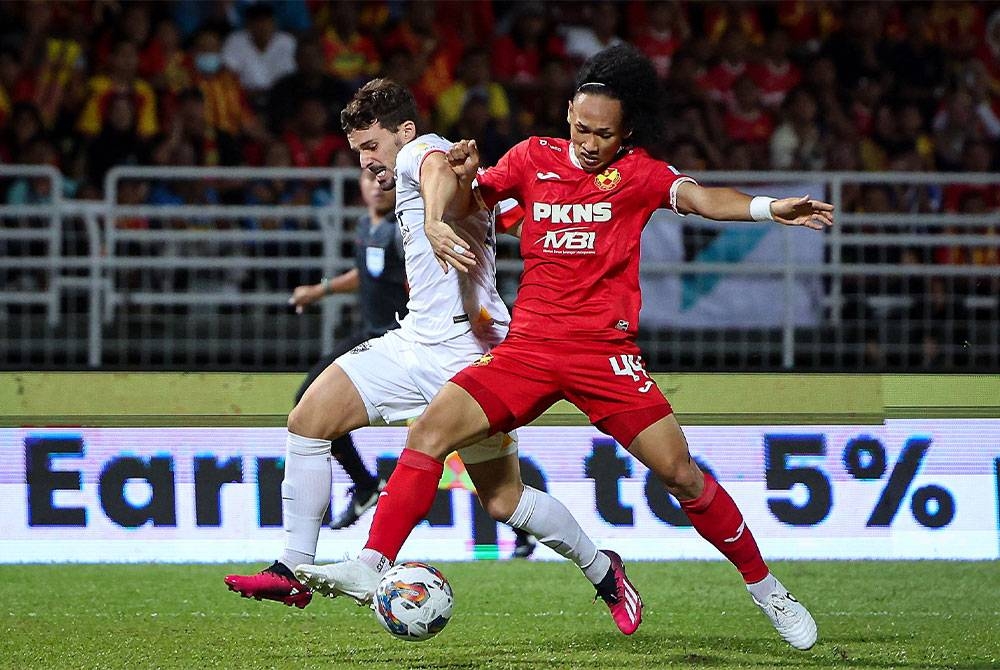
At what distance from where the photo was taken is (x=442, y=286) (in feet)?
18.3

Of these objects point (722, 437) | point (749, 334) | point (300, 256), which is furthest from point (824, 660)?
point (300, 256)

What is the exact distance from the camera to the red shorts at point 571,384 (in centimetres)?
515

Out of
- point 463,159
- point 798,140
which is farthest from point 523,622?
point 798,140

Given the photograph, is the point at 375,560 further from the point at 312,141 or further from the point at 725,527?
the point at 312,141

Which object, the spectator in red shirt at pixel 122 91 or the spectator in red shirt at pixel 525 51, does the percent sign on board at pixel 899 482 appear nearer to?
the spectator in red shirt at pixel 525 51

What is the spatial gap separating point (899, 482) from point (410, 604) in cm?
365

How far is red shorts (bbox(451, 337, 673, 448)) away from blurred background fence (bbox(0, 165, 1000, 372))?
14.2 ft

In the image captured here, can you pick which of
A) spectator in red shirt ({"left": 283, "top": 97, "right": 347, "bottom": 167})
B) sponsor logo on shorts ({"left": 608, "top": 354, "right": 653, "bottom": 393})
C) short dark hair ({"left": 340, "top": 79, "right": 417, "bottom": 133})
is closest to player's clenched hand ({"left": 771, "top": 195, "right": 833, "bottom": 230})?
sponsor logo on shorts ({"left": 608, "top": 354, "right": 653, "bottom": 393})

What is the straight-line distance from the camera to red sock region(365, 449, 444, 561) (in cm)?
507

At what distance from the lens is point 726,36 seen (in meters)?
11.9

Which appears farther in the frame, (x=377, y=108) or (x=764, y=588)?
(x=377, y=108)

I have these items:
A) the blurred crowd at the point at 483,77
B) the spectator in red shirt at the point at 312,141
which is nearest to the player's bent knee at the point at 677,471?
the blurred crowd at the point at 483,77

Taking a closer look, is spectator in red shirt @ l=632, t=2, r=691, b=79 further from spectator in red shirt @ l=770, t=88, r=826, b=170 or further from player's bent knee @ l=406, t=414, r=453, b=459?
player's bent knee @ l=406, t=414, r=453, b=459

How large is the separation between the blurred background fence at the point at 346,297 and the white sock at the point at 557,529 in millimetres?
3970
